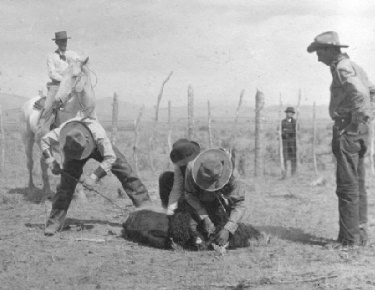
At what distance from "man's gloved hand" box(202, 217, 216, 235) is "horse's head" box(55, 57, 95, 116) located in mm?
2750

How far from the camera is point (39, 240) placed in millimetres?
6359

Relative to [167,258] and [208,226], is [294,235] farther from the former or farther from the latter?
[167,258]

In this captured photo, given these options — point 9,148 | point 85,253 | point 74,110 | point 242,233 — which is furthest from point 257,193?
point 9,148

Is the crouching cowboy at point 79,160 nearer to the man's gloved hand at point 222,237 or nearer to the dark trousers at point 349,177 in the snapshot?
the man's gloved hand at point 222,237

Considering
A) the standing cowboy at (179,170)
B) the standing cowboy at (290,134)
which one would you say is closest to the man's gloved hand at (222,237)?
the standing cowboy at (179,170)

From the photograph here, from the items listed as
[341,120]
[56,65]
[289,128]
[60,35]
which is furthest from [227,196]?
[289,128]

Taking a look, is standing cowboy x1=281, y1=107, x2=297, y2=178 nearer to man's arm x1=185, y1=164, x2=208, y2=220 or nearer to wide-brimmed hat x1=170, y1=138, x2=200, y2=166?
wide-brimmed hat x1=170, y1=138, x2=200, y2=166

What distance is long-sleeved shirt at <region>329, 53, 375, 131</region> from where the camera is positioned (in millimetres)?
5664

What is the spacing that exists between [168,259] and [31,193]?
5169mm

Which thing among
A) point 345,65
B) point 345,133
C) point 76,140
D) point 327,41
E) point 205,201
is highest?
point 327,41

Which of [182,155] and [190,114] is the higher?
[190,114]

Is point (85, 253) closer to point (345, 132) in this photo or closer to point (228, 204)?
point (228, 204)

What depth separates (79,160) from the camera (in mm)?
6766

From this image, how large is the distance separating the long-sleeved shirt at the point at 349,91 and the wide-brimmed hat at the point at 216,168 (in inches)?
50.6
